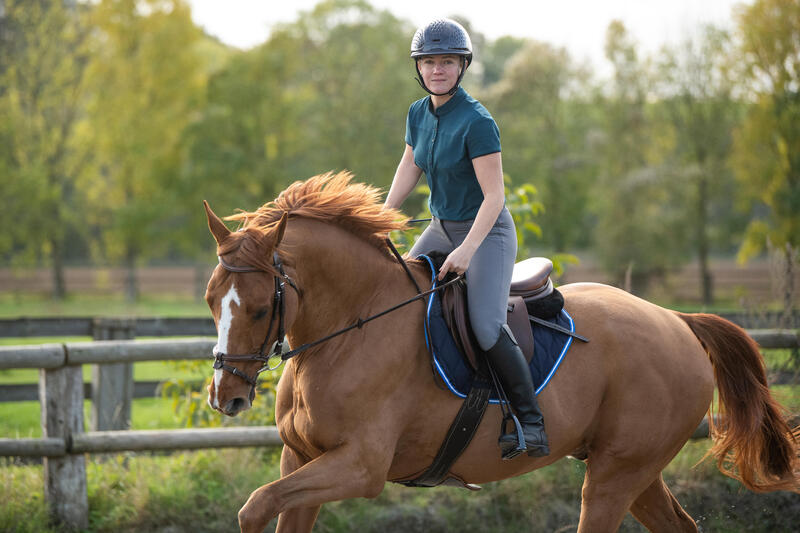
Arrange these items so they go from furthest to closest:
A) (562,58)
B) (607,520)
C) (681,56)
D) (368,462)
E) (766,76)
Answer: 1. (562,58)
2. (681,56)
3. (766,76)
4. (607,520)
5. (368,462)

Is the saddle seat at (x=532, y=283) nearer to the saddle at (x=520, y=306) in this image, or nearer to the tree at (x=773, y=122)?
the saddle at (x=520, y=306)

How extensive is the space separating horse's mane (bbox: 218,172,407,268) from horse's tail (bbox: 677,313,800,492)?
7.35 ft

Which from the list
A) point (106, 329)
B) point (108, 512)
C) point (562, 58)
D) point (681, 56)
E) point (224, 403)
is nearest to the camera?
point (224, 403)

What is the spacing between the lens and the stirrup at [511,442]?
13.1 ft

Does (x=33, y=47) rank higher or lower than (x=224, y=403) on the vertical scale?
higher

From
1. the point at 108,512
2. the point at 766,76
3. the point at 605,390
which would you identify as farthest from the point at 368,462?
the point at 766,76

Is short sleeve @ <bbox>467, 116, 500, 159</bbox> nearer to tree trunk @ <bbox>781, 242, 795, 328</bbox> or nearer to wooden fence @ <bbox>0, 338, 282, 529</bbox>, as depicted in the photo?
wooden fence @ <bbox>0, 338, 282, 529</bbox>

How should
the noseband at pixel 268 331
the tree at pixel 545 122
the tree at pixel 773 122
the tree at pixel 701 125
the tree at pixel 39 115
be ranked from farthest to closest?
the tree at pixel 545 122 < the tree at pixel 39 115 < the tree at pixel 701 125 < the tree at pixel 773 122 < the noseband at pixel 268 331

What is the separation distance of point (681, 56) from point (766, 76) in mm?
3681

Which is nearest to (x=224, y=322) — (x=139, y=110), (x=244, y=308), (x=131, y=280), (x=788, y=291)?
(x=244, y=308)

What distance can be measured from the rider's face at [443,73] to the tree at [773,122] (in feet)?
77.7

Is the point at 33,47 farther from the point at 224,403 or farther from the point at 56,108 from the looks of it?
the point at 224,403

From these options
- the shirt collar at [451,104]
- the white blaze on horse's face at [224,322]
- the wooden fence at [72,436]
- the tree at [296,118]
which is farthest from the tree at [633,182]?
the white blaze on horse's face at [224,322]

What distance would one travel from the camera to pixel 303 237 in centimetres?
386
